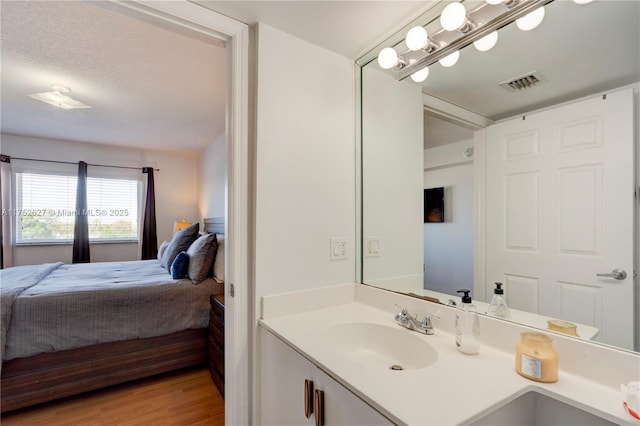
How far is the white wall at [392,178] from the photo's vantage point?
1389mm

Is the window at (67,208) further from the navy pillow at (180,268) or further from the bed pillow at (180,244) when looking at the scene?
the navy pillow at (180,268)

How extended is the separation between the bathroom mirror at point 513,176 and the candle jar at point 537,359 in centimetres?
14

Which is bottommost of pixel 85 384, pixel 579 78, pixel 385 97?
pixel 85 384

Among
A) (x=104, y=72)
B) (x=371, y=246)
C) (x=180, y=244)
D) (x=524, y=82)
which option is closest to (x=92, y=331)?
(x=180, y=244)

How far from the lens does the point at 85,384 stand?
1935 millimetres

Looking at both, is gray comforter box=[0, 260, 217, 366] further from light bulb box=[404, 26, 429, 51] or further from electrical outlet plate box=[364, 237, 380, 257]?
light bulb box=[404, 26, 429, 51]

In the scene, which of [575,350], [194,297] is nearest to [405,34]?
[575,350]

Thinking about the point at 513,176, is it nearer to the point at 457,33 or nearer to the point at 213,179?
the point at 457,33

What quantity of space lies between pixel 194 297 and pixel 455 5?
2455 millimetres

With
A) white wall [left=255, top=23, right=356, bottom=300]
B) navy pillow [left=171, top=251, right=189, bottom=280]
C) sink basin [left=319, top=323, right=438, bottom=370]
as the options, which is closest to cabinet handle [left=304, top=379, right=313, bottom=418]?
sink basin [left=319, top=323, right=438, bottom=370]

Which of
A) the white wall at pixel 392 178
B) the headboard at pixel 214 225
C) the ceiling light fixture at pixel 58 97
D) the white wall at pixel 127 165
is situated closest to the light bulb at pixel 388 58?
the white wall at pixel 392 178

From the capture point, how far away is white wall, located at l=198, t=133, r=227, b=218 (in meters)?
3.72

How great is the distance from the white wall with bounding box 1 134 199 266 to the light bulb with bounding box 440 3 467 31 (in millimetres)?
4581

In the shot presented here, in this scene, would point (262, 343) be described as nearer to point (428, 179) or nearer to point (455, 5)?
point (428, 179)
